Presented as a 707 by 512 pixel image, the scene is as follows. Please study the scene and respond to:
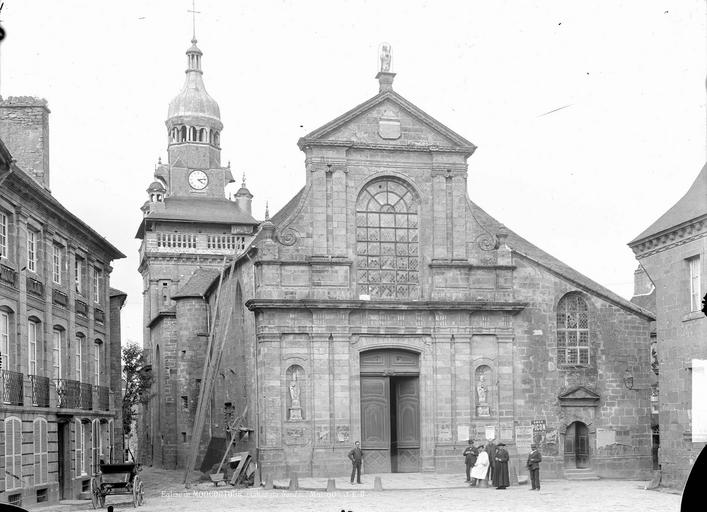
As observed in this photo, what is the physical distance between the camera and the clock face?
2360 inches

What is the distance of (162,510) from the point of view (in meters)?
20.7

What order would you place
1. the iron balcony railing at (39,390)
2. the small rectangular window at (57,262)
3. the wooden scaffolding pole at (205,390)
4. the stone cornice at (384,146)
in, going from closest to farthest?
the iron balcony railing at (39,390), the small rectangular window at (57,262), the stone cornice at (384,146), the wooden scaffolding pole at (205,390)

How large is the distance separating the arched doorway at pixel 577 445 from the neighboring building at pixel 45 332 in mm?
13970

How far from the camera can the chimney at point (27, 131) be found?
87.3ft

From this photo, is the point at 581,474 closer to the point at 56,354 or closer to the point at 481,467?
the point at 481,467

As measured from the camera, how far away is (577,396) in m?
31.1

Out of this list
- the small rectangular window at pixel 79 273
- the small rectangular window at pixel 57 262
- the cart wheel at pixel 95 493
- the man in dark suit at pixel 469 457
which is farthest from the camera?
the man in dark suit at pixel 469 457

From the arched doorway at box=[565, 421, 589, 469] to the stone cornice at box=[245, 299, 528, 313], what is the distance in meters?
4.06

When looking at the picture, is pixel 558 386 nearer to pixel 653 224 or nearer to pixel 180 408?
pixel 653 224

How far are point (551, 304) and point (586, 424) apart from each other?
3833 mm

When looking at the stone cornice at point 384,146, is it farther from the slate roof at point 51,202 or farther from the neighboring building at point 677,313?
the neighboring building at point 677,313

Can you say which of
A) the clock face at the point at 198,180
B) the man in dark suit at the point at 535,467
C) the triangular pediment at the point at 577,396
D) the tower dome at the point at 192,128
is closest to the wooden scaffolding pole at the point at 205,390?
the man in dark suit at the point at 535,467

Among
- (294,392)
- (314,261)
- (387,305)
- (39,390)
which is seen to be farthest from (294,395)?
(39,390)

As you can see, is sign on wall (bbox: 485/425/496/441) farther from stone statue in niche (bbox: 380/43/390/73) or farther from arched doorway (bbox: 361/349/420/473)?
stone statue in niche (bbox: 380/43/390/73)
